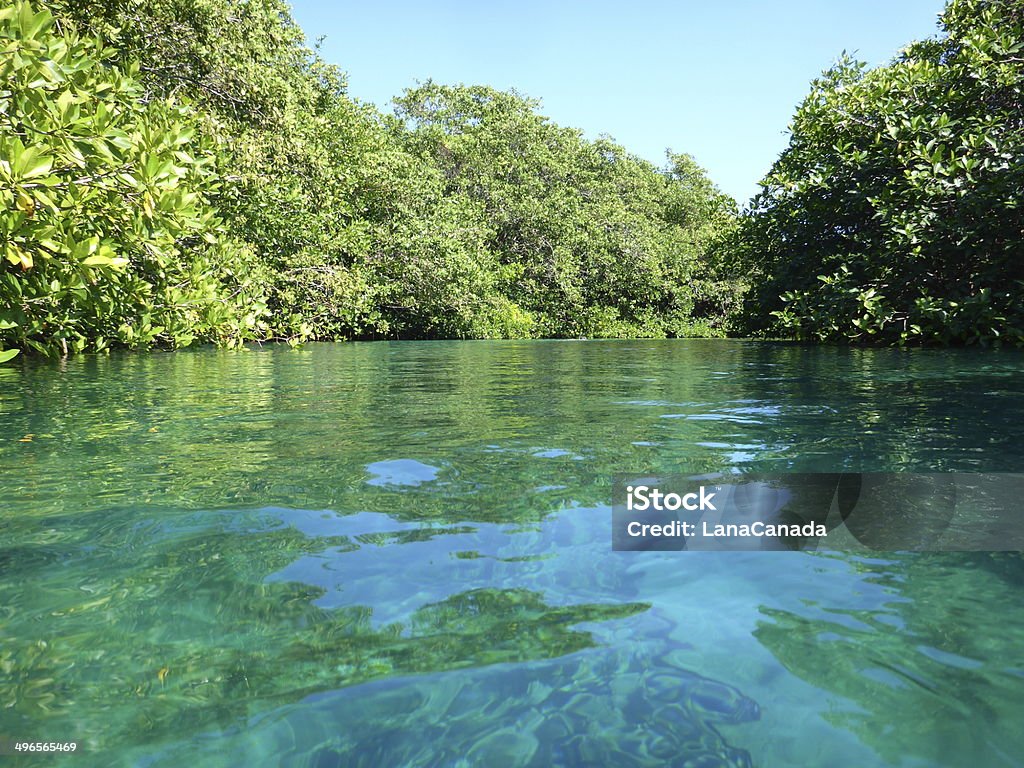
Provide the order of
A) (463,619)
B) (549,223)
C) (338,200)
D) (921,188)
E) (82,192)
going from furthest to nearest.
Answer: (549,223)
(338,200)
(921,188)
(82,192)
(463,619)

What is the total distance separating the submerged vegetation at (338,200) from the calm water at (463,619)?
352 cm

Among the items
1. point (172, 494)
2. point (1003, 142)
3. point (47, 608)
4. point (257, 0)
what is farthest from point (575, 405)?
point (257, 0)

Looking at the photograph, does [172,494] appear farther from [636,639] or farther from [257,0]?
[257,0]

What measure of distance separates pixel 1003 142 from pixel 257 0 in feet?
41.9

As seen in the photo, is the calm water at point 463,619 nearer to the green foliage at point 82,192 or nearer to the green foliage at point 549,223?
the green foliage at point 82,192

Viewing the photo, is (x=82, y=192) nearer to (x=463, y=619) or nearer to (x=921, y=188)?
(x=463, y=619)

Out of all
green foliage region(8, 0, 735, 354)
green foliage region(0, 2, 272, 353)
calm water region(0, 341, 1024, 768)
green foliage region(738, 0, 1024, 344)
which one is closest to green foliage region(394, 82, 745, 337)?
green foliage region(8, 0, 735, 354)

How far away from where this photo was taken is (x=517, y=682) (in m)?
1.40

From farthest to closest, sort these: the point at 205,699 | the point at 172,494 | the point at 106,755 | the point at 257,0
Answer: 1. the point at 257,0
2. the point at 172,494
3. the point at 205,699
4. the point at 106,755

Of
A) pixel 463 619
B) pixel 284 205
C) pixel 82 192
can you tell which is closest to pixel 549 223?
pixel 284 205

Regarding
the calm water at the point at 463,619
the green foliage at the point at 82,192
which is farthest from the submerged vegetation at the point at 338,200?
the calm water at the point at 463,619

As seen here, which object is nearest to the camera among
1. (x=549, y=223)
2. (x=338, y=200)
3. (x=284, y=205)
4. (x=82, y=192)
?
(x=82, y=192)

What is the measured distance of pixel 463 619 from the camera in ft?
5.49

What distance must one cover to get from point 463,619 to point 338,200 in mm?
18953
